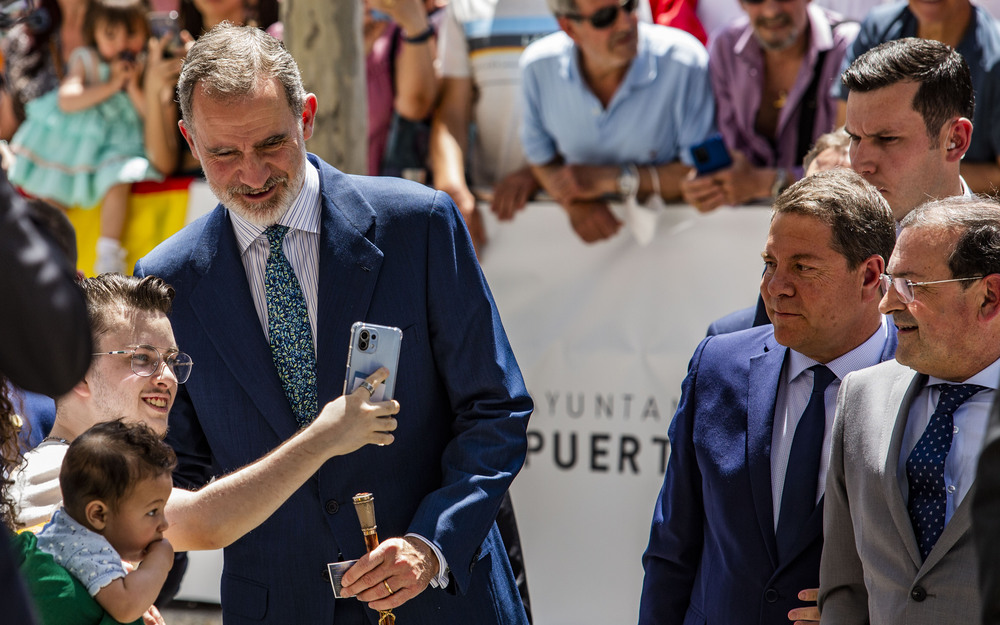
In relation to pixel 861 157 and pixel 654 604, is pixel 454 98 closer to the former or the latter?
pixel 861 157

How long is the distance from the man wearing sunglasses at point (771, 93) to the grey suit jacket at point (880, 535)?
7.51 feet

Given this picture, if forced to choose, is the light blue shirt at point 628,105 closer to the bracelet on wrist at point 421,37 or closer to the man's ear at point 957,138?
the bracelet on wrist at point 421,37

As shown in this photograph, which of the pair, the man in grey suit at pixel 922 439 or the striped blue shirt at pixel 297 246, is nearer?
the man in grey suit at pixel 922 439

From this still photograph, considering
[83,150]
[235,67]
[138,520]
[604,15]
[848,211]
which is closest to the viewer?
[138,520]

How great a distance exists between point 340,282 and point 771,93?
9.15 feet

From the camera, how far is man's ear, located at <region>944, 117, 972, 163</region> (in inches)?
124

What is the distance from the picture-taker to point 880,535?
93.0 inches

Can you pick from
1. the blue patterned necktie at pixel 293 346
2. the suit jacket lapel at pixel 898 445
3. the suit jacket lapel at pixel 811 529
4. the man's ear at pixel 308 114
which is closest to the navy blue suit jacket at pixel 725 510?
the suit jacket lapel at pixel 811 529

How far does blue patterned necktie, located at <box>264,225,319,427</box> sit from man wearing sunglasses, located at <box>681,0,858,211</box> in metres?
2.49

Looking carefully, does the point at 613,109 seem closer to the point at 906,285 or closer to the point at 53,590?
the point at 906,285

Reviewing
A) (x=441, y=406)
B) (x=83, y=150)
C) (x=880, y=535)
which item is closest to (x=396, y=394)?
(x=441, y=406)

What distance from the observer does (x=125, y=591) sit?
2170 millimetres

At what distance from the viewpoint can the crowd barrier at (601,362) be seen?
16.2ft

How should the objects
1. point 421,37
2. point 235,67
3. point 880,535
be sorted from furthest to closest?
1. point 421,37
2. point 235,67
3. point 880,535
